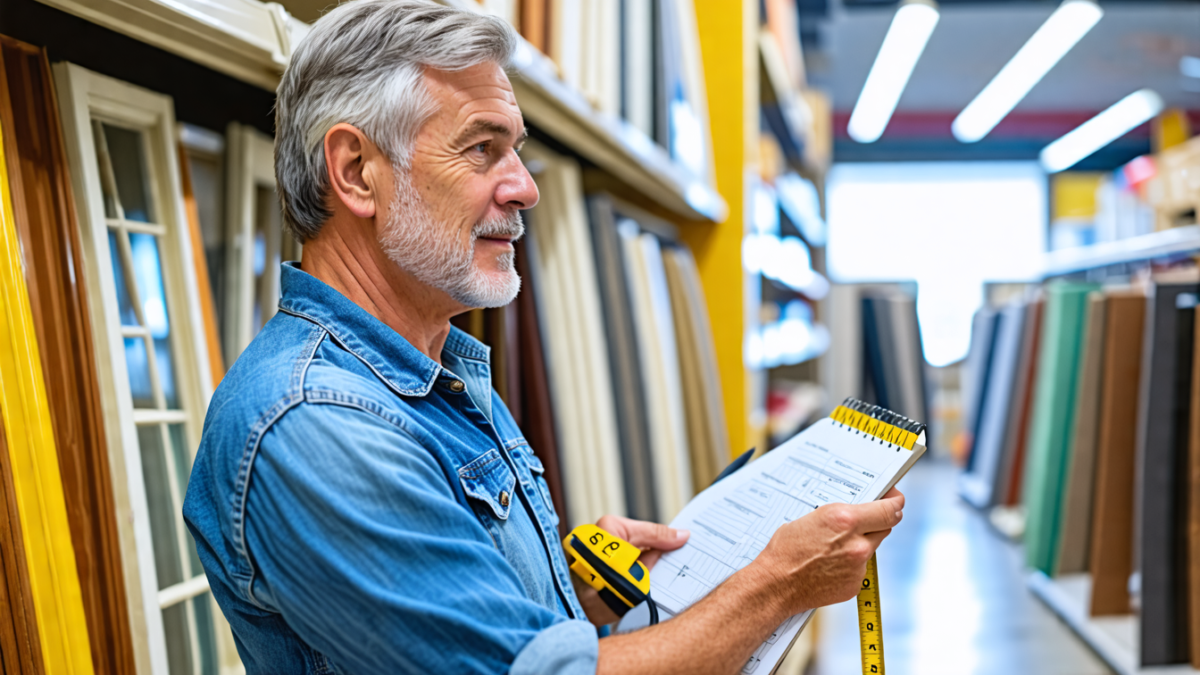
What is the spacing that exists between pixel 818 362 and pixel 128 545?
507 centimetres

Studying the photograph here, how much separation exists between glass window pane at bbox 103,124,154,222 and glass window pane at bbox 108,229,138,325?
0.04 metres

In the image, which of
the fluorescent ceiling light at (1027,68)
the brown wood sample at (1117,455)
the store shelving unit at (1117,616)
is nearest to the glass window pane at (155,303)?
the store shelving unit at (1117,616)

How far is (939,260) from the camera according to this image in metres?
8.62

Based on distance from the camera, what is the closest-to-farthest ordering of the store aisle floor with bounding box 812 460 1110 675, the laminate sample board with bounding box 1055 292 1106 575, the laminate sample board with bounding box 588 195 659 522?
the laminate sample board with bounding box 588 195 659 522 < the store aisle floor with bounding box 812 460 1110 675 < the laminate sample board with bounding box 1055 292 1106 575

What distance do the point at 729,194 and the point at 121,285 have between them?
5.75ft

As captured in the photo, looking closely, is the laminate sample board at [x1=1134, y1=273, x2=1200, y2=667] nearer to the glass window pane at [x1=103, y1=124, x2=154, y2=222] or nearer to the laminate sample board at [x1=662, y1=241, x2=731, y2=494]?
the laminate sample board at [x1=662, y1=241, x2=731, y2=494]

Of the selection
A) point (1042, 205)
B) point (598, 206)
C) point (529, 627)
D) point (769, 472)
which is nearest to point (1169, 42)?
point (1042, 205)

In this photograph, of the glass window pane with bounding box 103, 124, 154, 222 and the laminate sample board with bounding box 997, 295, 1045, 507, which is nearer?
the glass window pane with bounding box 103, 124, 154, 222

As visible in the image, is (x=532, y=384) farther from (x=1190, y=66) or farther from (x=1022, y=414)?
(x=1190, y=66)

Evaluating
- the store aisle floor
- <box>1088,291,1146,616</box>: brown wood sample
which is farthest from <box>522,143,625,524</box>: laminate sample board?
<box>1088,291,1146,616</box>: brown wood sample

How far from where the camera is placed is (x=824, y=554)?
825 mm

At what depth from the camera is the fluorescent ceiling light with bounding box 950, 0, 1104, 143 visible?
4.66 meters

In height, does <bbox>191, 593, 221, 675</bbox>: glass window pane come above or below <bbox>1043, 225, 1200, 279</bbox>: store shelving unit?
below

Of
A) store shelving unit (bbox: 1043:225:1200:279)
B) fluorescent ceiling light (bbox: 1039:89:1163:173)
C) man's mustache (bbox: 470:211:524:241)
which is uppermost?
fluorescent ceiling light (bbox: 1039:89:1163:173)
